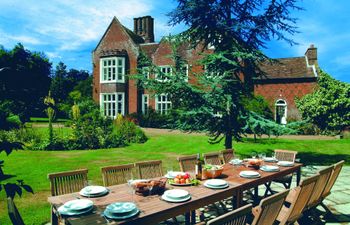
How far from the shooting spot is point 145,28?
33.0 meters

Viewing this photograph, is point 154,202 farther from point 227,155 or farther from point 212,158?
point 227,155

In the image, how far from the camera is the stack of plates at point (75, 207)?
3.24 m

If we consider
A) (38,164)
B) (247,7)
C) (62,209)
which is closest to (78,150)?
(38,164)

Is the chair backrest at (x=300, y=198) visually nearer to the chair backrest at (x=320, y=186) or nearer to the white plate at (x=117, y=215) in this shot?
the chair backrest at (x=320, y=186)

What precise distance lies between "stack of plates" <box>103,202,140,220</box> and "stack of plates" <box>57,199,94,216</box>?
0.25m

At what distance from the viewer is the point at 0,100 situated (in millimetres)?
2561

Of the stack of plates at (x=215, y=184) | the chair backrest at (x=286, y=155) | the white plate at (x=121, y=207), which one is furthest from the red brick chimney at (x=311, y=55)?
the white plate at (x=121, y=207)

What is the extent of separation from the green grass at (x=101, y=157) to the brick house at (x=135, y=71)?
10.3 meters

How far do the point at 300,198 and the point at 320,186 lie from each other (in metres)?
1.04

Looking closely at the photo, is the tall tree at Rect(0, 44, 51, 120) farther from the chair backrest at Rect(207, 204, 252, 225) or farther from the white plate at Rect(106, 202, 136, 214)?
the chair backrest at Rect(207, 204, 252, 225)

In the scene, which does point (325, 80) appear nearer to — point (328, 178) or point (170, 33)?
point (170, 33)

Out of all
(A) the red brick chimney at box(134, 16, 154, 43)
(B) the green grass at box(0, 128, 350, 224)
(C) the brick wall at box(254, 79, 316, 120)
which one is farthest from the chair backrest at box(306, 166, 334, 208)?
(A) the red brick chimney at box(134, 16, 154, 43)

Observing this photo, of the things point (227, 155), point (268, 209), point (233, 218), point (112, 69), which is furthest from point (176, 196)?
point (112, 69)

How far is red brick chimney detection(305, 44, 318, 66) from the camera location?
27.7 metres
